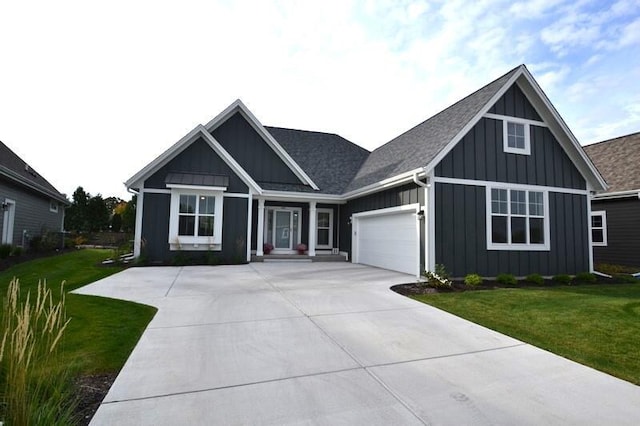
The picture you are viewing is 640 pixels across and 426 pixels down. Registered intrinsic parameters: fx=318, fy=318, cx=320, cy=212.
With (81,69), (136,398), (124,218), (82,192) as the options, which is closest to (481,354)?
(136,398)

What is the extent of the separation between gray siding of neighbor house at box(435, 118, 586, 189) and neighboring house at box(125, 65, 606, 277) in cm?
4

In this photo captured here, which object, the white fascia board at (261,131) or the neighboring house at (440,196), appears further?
the white fascia board at (261,131)

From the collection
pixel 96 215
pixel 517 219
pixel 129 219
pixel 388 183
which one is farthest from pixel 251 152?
pixel 96 215

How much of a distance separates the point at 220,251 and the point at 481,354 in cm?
1033

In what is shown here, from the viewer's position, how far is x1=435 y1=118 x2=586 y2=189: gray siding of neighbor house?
978 cm

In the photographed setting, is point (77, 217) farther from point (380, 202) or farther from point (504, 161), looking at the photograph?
point (504, 161)

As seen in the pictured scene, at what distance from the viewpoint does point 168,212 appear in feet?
39.5

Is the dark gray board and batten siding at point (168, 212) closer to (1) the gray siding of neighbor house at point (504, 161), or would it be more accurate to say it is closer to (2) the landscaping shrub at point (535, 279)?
(1) the gray siding of neighbor house at point (504, 161)

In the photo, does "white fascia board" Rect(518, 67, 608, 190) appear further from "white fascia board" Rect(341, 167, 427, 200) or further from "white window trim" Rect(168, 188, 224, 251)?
"white window trim" Rect(168, 188, 224, 251)

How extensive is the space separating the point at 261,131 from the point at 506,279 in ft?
38.3

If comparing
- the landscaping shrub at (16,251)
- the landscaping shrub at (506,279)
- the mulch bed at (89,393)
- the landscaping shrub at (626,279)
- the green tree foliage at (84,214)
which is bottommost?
the mulch bed at (89,393)

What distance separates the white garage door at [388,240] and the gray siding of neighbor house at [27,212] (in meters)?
14.3

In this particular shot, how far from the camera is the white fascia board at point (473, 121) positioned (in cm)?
912

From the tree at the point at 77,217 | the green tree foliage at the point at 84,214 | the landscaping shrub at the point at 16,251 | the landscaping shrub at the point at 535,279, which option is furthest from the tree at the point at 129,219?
the landscaping shrub at the point at 535,279
